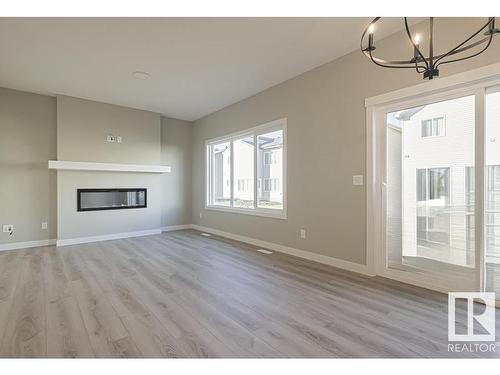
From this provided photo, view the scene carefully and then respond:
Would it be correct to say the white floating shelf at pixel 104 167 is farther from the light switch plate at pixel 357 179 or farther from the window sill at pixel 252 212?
the light switch plate at pixel 357 179

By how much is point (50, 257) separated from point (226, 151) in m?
3.67

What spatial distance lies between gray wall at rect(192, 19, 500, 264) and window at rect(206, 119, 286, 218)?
0.76 feet

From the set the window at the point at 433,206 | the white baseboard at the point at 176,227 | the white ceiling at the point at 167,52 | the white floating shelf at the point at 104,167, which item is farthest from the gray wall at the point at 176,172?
the window at the point at 433,206

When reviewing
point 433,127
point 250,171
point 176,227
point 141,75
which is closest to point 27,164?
point 141,75

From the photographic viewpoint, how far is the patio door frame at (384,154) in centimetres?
238

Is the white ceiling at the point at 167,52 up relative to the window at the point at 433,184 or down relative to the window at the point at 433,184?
up

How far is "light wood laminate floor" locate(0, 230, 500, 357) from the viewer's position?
1721mm

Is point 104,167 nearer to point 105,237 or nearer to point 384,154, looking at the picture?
point 105,237

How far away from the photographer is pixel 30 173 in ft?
15.5

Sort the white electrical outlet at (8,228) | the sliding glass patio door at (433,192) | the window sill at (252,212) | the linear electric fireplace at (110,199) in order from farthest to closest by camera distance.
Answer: the linear electric fireplace at (110,199)
the white electrical outlet at (8,228)
the window sill at (252,212)
the sliding glass patio door at (433,192)

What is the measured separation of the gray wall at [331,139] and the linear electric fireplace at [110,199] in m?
2.85

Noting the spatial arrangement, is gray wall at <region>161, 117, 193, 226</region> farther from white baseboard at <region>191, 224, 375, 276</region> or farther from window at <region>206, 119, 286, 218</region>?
white baseboard at <region>191, 224, 375, 276</region>

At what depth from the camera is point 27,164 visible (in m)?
4.71
